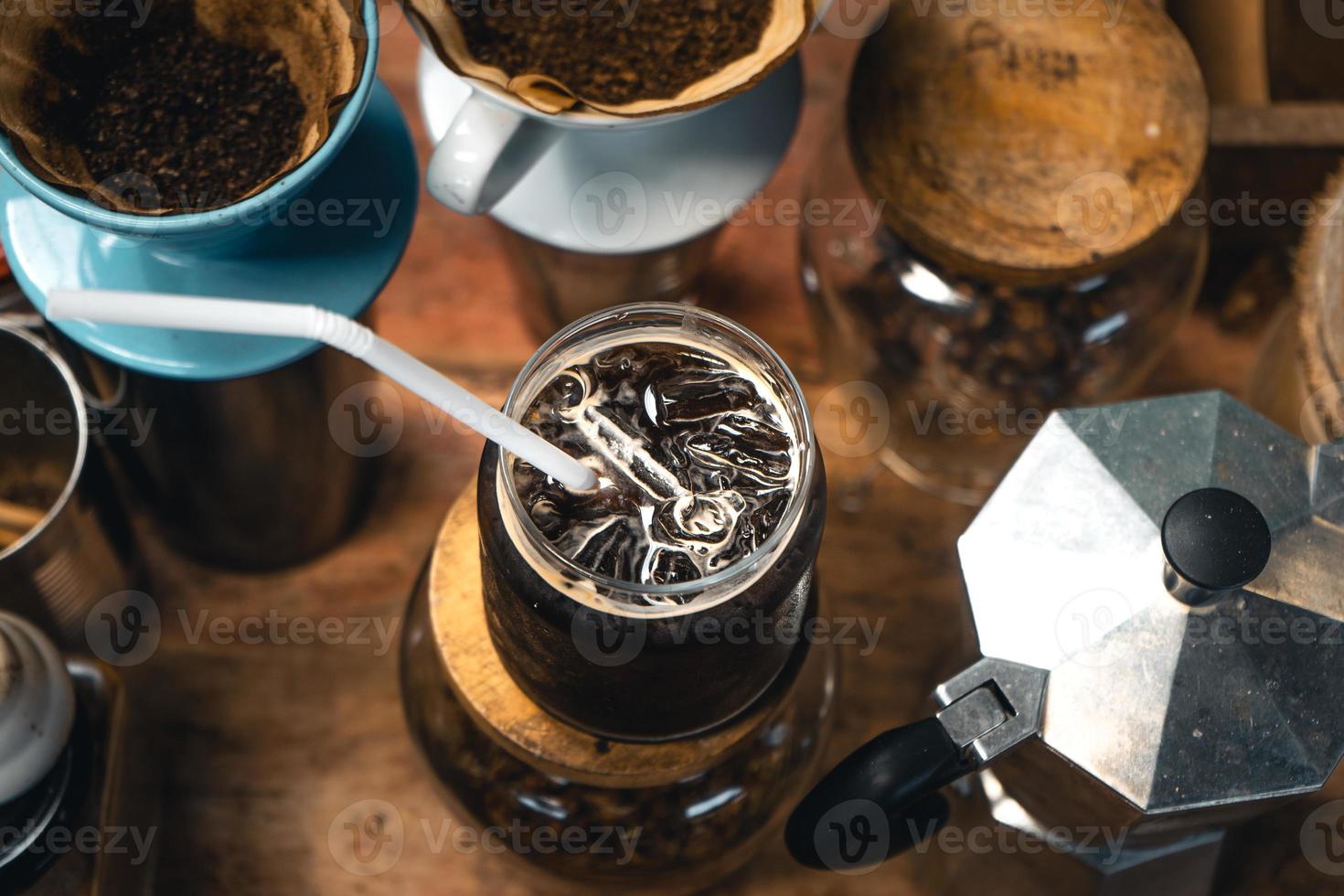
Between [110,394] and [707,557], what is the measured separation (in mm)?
373

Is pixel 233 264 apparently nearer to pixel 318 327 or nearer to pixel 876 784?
pixel 318 327

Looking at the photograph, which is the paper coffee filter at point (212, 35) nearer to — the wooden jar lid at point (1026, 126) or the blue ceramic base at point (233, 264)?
the blue ceramic base at point (233, 264)

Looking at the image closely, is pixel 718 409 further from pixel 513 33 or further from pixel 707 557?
pixel 513 33

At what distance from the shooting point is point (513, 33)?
64 centimetres

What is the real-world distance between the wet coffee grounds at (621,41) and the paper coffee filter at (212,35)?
9cm

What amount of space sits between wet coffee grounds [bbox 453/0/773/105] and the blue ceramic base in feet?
0.35

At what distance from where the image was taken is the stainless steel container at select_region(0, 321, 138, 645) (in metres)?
0.63

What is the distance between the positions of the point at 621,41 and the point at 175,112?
8.8 inches

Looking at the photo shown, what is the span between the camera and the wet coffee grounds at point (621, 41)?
627 millimetres

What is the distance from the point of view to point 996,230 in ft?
2.19

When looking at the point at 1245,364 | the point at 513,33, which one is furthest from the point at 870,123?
the point at 1245,364

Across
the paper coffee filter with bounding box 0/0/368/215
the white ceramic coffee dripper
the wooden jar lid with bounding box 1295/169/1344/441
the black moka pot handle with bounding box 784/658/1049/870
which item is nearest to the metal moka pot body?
the black moka pot handle with bounding box 784/658/1049/870

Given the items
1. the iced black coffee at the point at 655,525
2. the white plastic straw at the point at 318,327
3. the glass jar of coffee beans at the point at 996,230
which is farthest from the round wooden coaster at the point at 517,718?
the glass jar of coffee beans at the point at 996,230

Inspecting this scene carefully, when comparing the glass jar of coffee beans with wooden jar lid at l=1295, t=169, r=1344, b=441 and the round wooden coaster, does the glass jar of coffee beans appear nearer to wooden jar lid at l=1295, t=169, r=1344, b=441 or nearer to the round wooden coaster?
wooden jar lid at l=1295, t=169, r=1344, b=441
